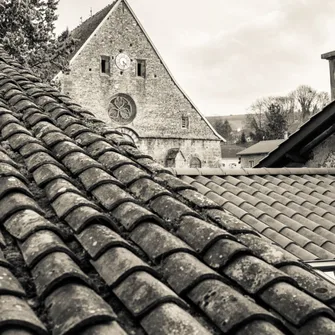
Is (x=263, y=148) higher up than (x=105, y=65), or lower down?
lower down

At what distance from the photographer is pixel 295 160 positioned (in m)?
9.41

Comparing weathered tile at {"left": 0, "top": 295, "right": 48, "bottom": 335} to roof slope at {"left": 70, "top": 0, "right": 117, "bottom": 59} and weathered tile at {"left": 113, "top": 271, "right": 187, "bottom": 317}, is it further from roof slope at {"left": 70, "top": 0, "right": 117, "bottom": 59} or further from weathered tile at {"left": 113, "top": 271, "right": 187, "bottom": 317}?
roof slope at {"left": 70, "top": 0, "right": 117, "bottom": 59}

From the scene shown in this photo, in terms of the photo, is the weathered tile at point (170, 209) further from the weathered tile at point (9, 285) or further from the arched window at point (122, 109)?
the arched window at point (122, 109)

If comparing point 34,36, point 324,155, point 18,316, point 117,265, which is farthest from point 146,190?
point 34,36

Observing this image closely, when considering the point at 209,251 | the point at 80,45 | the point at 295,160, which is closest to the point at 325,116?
the point at 295,160

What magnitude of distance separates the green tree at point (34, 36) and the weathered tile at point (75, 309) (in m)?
18.0

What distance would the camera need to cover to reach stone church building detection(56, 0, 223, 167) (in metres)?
28.4

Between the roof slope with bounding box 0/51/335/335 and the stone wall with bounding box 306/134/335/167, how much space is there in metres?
6.14

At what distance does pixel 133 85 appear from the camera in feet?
98.5

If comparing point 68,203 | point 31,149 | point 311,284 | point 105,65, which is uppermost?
point 105,65

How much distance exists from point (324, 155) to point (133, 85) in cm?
2202

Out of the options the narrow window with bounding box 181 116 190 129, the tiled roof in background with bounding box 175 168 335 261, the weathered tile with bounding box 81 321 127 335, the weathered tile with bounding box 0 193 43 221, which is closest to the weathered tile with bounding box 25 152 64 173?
the weathered tile with bounding box 0 193 43 221

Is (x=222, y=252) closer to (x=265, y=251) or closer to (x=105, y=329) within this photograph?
(x=265, y=251)

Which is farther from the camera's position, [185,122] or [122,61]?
[185,122]
